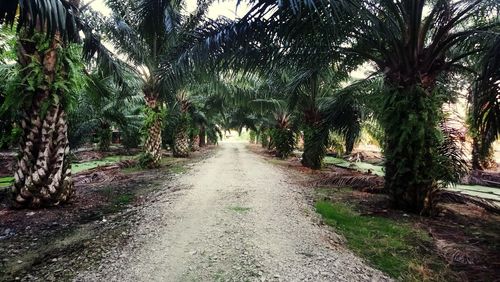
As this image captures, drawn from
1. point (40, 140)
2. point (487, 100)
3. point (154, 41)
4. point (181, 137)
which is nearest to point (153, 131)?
point (154, 41)

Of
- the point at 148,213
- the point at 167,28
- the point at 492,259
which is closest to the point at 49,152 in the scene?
the point at 148,213

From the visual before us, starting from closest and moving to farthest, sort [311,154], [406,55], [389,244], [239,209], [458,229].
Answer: [389,244] → [458,229] → [239,209] → [406,55] → [311,154]

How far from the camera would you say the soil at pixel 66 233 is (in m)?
2.70

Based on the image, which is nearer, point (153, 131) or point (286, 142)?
point (153, 131)

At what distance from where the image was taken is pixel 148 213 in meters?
4.41

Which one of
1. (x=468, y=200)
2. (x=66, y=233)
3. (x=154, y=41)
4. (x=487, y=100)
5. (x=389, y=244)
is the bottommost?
(x=66, y=233)

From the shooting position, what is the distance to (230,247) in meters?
3.21

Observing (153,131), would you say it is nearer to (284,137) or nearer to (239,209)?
(239,209)

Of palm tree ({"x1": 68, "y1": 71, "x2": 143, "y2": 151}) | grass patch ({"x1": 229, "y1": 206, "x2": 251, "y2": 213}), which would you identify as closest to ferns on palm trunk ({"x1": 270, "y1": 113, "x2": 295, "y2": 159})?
palm tree ({"x1": 68, "y1": 71, "x2": 143, "y2": 151})

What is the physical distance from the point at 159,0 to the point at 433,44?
436cm

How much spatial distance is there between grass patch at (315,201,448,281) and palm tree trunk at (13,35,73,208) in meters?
4.09

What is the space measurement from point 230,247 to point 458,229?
3053 millimetres

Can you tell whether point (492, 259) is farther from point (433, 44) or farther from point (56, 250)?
point (56, 250)

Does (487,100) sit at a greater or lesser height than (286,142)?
greater
